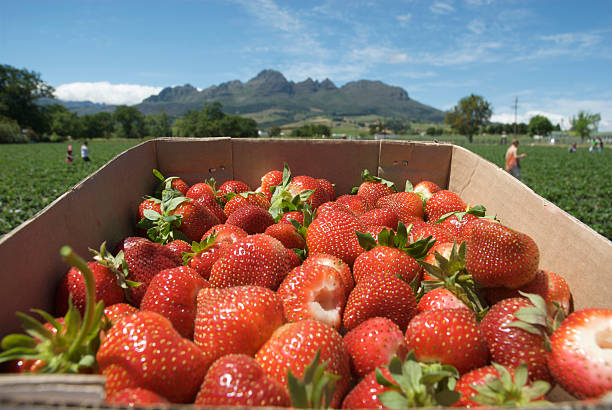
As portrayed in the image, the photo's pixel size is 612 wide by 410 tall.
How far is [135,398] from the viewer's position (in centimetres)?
86

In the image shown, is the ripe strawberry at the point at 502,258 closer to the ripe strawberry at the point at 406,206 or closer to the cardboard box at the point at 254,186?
the cardboard box at the point at 254,186

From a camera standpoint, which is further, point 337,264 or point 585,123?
point 585,123

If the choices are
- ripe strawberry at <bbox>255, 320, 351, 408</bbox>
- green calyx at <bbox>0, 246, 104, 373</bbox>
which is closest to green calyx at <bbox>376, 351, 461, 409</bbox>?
ripe strawberry at <bbox>255, 320, 351, 408</bbox>

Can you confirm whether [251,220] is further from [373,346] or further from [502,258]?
[502,258]

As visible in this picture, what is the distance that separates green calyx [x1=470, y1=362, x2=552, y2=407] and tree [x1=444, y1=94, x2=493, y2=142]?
92.7 metres

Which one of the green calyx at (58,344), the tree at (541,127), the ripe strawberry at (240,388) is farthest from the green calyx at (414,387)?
the tree at (541,127)

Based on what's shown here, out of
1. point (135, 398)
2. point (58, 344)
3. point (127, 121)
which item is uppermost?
point (127, 121)

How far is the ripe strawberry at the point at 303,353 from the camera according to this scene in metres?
0.97

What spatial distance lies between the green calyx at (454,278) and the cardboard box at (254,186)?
1.08ft

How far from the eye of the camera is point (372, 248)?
1.54m

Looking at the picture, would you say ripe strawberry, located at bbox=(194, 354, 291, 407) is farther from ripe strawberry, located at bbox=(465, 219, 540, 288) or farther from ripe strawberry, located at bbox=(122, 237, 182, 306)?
ripe strawberry, located at bbox=(465, 219, 540, 288)

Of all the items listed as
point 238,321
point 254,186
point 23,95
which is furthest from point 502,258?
point 23,95

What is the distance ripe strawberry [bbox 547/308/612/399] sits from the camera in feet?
2.96

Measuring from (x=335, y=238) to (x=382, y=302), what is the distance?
408 mm
